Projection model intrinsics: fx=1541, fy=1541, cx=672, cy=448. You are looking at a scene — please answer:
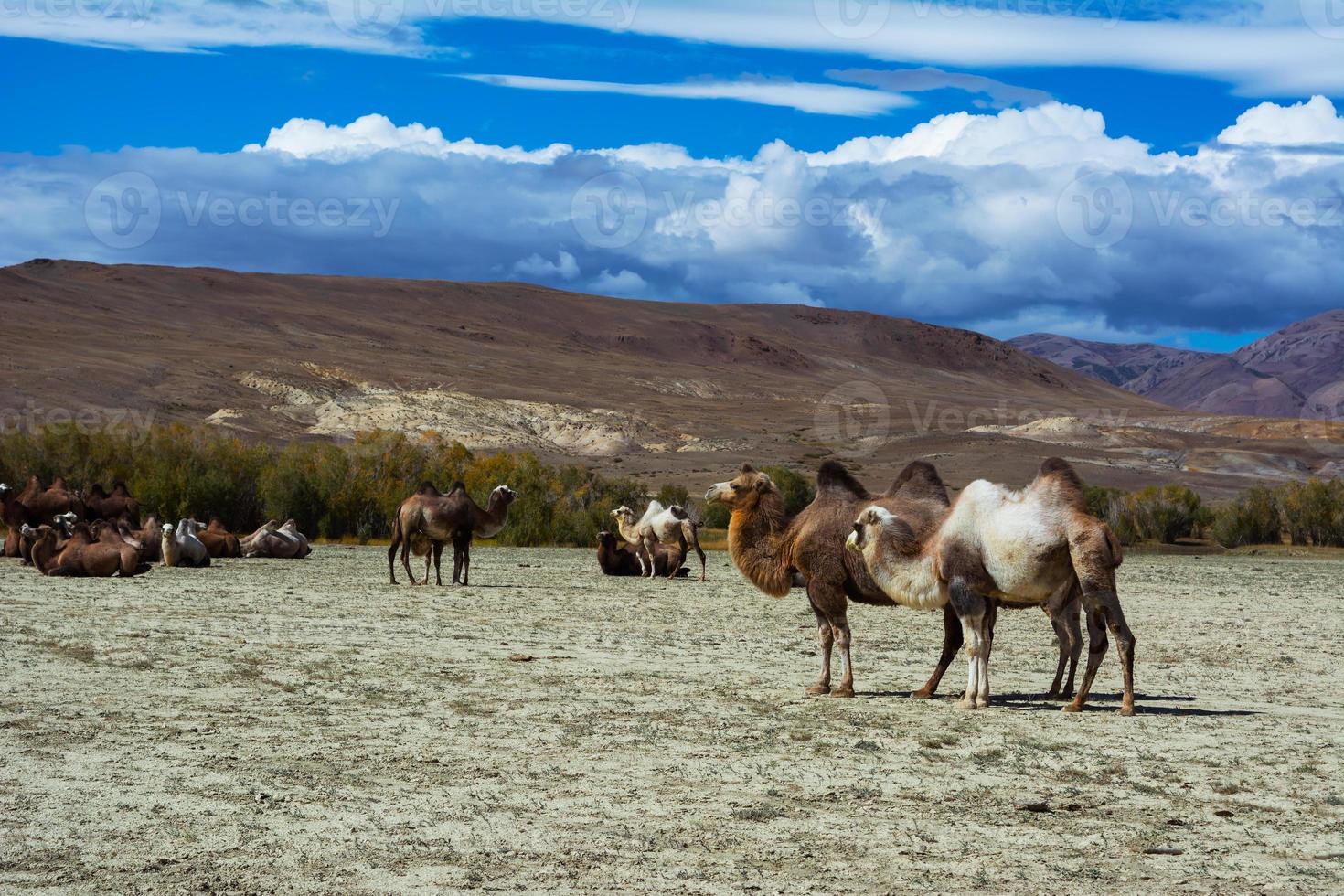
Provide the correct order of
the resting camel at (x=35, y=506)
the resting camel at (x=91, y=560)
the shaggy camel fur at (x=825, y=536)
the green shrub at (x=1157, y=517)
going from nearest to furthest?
the shaggy camel fur at (x=825, y=536)
the resting camel at (x=91, y=560)
the resting camel at (x=35, y=506)
the green shrub at (x=1157, y=517)

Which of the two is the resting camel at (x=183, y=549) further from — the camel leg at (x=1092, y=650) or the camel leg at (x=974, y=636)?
the camel leg at (x=1092, y=650)

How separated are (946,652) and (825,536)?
4.39 ft

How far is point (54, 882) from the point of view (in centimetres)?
660

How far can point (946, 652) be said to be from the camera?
40.1 ft

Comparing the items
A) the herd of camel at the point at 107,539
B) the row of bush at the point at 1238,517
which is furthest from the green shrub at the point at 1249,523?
the herd of camel at the point at 107,539

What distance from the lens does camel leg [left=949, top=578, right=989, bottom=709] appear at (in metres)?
11.4

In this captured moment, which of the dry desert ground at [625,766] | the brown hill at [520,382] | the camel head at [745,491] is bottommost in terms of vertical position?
the dry desert ground at [625,766]

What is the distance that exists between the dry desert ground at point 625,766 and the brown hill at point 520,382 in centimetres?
5603

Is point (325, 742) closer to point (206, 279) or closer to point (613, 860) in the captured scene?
point (613, 860)

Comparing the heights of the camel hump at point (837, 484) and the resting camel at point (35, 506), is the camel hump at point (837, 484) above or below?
above

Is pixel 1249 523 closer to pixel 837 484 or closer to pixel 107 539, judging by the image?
pixel 107 539

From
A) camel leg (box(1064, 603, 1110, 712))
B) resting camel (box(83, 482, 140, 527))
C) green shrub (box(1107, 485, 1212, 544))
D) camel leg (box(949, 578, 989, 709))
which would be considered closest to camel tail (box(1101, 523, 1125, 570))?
camel leg (box(1064, 603, 1110, 712))

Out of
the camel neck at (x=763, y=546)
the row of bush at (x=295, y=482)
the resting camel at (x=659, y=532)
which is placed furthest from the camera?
the row of bush at (x=295, y=482)

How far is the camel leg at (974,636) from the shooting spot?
37.3 feet
